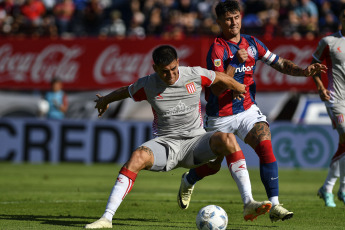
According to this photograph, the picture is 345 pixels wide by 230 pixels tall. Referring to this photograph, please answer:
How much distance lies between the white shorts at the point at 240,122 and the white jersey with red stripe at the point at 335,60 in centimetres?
156

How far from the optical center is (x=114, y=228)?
7.39 metres

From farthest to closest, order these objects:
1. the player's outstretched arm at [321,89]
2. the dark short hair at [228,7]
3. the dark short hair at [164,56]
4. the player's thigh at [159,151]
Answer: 1. the player's outstretched arm at [321,89]
2. the dark short hair at [228,7]
3. the player's thigh at [159,151]
4. the dark short hair at [164,56]

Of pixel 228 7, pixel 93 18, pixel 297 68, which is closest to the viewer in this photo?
pixel 228 7

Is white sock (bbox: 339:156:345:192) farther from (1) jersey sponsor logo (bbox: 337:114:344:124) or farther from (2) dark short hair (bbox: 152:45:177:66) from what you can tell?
(2) dark short hair (bbox: 152:45:177:66)

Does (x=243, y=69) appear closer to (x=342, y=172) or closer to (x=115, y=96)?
(x=115, y=96)

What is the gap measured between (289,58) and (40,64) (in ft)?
25.6

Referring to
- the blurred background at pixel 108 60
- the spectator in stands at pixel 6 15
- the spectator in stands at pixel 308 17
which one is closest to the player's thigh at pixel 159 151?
the blurred background at pixel 108 60

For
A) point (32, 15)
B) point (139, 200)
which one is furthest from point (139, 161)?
point (32, 15)

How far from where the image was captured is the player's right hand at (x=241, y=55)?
323 inches

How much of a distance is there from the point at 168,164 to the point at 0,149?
40.8 feet

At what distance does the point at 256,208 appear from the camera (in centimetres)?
712

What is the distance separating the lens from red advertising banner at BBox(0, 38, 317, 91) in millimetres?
21141

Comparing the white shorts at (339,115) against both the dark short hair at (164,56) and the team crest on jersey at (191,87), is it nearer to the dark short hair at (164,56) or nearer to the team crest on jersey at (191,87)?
the team crest on jersey at (191,87)

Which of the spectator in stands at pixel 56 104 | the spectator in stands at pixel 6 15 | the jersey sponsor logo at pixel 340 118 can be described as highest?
the jersey sponsor logo at pixel 340 118
